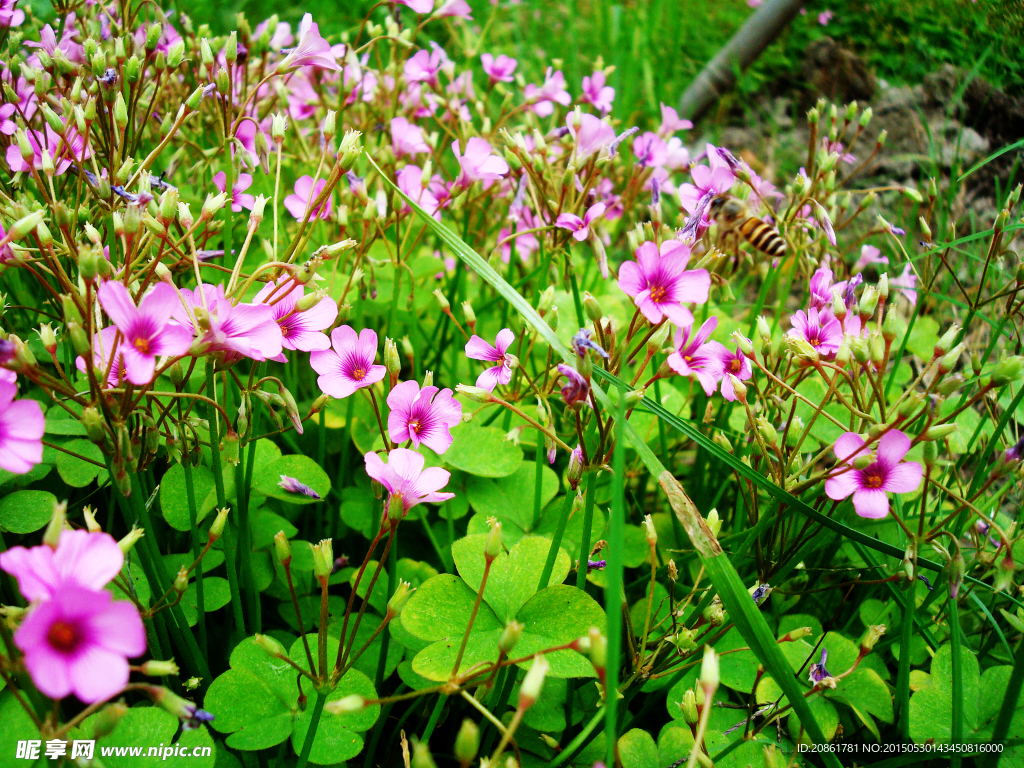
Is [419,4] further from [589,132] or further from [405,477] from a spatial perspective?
[405,477]

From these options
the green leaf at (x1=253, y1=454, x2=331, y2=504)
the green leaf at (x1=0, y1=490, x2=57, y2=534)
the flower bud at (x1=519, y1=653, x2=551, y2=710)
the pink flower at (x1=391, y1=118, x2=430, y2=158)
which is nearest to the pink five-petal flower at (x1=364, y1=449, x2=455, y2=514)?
the flower bud at (x1=519, y1=653, x2=551, y2=710)

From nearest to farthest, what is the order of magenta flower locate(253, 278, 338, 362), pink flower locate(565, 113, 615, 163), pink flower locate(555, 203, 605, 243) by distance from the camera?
magenta flower locate(253, 278, 338, 362)
pink flower locate(555, 203, 605, 243)
pink flower locate(565, 113, 615, 163)

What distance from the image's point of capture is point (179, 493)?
155 cm

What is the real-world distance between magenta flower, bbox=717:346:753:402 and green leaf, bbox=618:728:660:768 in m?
0.72

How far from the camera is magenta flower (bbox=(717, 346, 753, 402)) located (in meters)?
1.50

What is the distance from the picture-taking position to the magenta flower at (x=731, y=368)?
1500 millimetres

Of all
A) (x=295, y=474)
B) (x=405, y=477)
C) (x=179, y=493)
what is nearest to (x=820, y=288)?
(x=405, y=477)

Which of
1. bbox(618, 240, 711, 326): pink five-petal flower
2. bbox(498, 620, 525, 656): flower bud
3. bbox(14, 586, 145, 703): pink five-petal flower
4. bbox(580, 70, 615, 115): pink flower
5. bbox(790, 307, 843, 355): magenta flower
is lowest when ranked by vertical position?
bbox(498, 620, 525, 656): flower bud

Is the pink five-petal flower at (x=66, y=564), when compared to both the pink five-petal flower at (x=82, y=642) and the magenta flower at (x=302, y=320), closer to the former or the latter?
the pink five-petal flower at (x=82, y=642)

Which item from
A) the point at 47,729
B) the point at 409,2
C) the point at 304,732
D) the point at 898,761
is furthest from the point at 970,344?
the point at 47,729

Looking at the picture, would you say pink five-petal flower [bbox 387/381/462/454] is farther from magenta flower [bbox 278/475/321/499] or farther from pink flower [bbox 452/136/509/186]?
pink flower [bbox 452/136/509/186]

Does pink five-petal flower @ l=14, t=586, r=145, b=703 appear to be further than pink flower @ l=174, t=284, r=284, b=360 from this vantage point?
No

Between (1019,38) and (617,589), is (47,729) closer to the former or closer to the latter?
(617,589)

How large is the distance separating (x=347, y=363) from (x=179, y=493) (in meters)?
0.51
